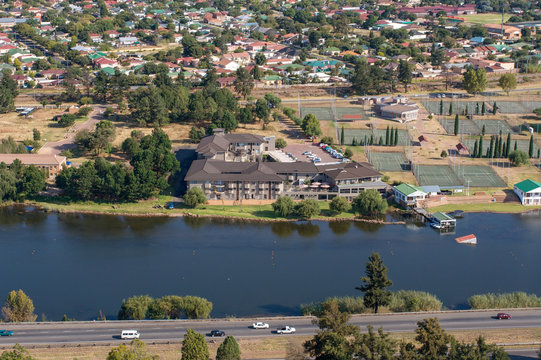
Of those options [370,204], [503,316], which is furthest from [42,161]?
[503,316]

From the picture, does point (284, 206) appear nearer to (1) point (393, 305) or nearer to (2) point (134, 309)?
(1) point (393, 305)

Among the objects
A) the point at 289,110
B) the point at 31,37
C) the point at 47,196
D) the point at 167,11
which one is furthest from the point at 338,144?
the point at 167,11

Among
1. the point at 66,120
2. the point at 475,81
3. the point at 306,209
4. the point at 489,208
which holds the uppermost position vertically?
the point at 475,81

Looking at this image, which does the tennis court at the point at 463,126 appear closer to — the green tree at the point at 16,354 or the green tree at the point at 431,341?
the green tree at the point at 431,341

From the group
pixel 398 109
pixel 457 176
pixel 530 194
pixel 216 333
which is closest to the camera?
pixel 216 333

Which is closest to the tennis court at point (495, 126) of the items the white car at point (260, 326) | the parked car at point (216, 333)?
the white car at point (260, 326)

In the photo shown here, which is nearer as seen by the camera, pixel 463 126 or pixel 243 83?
pixel 463 126

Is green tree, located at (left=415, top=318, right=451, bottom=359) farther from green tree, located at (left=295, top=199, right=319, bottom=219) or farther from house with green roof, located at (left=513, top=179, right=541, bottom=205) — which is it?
house with green roof, located at (left=513, top=179, right=541, bottom=205)
